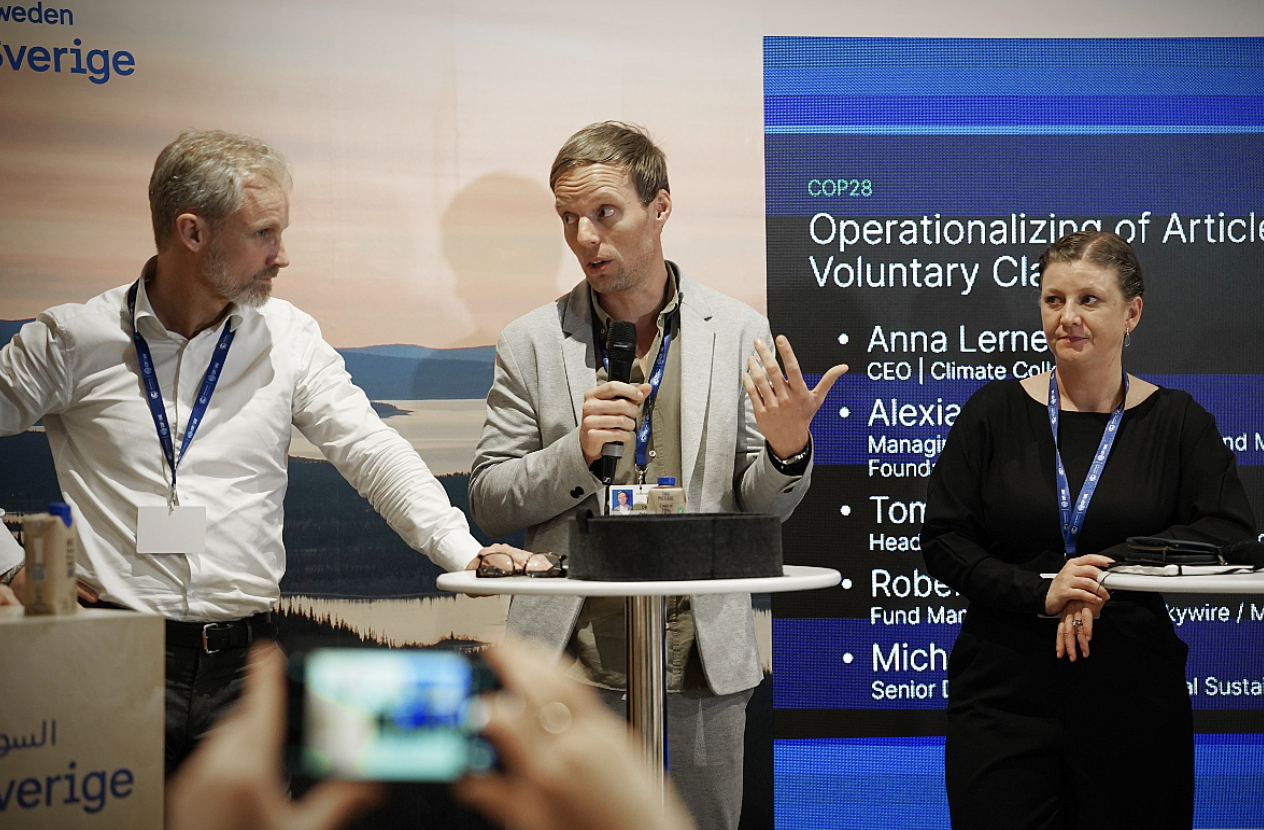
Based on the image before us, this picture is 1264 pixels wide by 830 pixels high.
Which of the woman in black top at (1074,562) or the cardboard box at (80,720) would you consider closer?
the cardboard box at (80,720)

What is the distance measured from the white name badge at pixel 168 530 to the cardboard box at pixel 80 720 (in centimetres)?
133

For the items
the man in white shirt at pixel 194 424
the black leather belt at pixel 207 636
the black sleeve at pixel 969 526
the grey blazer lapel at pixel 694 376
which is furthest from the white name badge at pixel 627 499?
the black sleeve at pixel 969 526

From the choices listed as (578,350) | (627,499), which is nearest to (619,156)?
(578,350)

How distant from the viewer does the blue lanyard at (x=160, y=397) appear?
2.65m

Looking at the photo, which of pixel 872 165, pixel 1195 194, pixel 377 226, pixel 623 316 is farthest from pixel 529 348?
pixel 1195 194

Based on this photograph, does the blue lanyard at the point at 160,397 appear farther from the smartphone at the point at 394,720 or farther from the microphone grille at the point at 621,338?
the smartphone at the point at 394,720

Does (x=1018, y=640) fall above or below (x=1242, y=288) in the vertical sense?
below

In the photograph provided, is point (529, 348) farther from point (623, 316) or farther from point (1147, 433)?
point (1147, 433)

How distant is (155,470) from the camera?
2643 millimetres

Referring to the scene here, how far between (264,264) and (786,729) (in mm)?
2389

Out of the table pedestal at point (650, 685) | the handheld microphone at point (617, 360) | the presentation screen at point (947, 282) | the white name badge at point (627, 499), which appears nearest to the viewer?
the table pedestal at point (650, 685)

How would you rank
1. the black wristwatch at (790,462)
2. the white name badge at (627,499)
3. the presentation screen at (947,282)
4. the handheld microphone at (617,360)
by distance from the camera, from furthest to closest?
1. the presentation screen at (947,282)
2. the black wristwatch at (790,462)
3. the handheld microphone at (617,360)
4. the white name badge at (627,499)

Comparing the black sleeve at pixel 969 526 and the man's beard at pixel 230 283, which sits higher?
the man's beard at pixel 230 283

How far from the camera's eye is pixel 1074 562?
2682 mm
